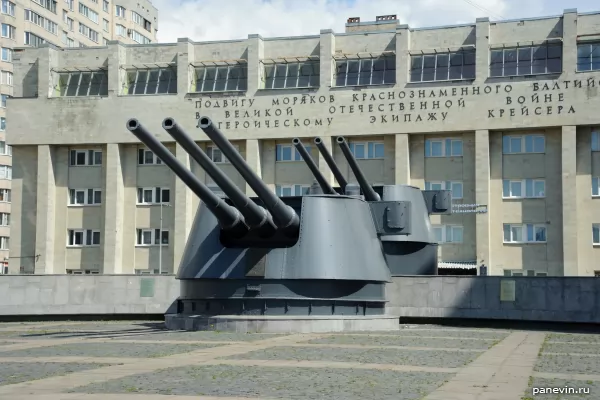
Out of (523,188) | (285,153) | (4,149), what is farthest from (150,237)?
(4,149)

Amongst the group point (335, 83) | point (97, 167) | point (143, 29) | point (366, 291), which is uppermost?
point (143, 29)

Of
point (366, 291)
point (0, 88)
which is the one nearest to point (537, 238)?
point (366, 291)

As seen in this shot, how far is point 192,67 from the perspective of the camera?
180 ft

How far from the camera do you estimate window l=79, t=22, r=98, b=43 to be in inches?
3435

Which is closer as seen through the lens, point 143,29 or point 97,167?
point 97,167

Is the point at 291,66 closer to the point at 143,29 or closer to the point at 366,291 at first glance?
the point at 366,291

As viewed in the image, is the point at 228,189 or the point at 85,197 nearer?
the point at 228,189

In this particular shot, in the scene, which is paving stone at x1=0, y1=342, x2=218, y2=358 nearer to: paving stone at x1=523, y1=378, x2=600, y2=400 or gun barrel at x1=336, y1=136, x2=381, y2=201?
paving stone at x1=523, y1=378, x2=600, y2=400

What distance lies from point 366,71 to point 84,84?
56.3 feet

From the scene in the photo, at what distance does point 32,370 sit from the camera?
11945 millimetres

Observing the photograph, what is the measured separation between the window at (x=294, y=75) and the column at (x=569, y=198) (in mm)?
14052

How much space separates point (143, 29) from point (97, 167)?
151 ft

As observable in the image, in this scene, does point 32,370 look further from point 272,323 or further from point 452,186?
point 452,186

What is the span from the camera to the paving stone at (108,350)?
46.7ft
